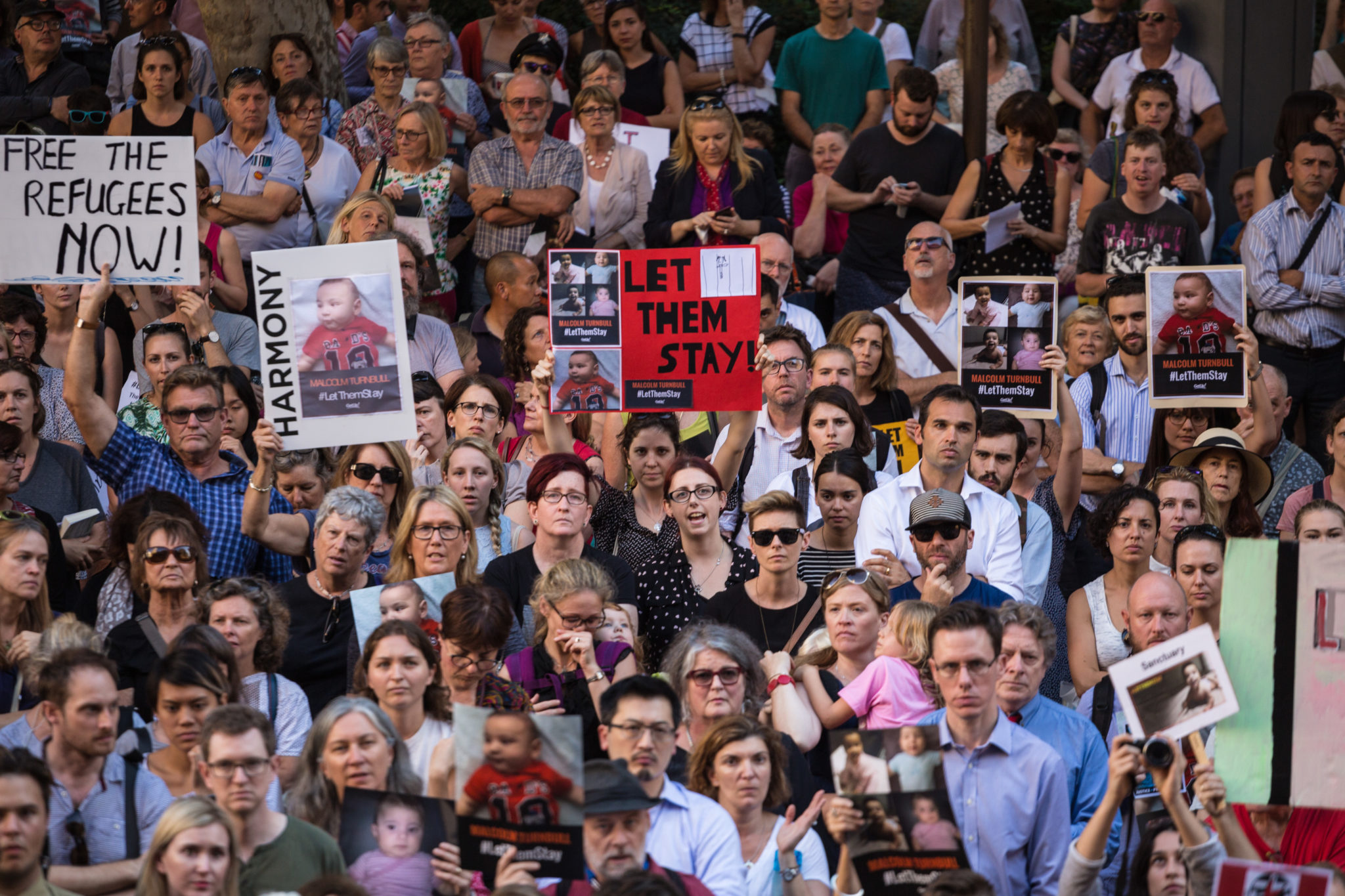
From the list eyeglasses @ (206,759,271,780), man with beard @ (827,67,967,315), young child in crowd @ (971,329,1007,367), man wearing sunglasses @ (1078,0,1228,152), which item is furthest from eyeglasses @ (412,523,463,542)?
man wearing sunglasses @ (1078,0,1228,152)

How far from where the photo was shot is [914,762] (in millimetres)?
5684

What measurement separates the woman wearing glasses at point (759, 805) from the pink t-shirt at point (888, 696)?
0.68 metres

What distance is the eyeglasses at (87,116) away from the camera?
1123 centimetres

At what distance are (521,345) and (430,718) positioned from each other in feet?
11.8

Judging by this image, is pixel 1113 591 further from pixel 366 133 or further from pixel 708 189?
pixel 366 133

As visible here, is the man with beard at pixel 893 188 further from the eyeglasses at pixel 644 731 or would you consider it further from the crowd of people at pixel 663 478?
the eyeglasses at pixel 644 731

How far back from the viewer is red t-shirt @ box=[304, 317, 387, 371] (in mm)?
8547

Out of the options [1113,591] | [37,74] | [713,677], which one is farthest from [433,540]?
[37,74]

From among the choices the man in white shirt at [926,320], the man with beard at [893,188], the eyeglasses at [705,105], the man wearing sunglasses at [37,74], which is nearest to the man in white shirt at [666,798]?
the man in white shirt at [926,320]

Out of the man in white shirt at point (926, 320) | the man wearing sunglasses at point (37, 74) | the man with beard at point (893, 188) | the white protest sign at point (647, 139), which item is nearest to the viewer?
the man in white shirt at point (926, 320)

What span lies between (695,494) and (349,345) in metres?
1.75

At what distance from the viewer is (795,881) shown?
6227 mm

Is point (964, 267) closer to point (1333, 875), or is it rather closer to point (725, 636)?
point (725, 636)

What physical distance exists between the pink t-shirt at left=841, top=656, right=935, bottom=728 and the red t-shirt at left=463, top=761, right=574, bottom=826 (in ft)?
6.21
